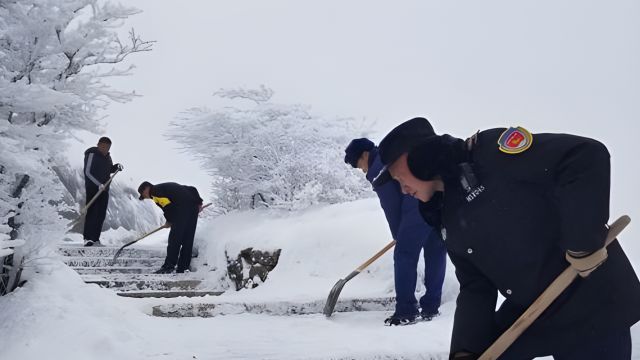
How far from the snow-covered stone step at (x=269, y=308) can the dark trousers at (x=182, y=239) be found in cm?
274

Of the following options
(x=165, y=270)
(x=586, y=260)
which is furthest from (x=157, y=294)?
(x=586, y=260)

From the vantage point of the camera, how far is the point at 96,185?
8.16 meters

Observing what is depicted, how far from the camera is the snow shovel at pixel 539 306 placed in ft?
5.52

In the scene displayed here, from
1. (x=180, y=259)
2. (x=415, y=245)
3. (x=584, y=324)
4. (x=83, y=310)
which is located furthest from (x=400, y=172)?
(x=180, y=259)

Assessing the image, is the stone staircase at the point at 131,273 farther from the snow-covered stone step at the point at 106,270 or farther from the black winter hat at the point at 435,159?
the black winter hat at the point at 435,159

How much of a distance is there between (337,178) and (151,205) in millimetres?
9481

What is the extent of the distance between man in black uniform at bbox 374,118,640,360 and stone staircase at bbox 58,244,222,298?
15.1 feet

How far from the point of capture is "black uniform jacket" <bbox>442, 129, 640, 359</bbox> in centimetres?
157

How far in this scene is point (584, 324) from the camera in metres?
1.68

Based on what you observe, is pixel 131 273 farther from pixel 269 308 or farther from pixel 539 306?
pixel 539 306

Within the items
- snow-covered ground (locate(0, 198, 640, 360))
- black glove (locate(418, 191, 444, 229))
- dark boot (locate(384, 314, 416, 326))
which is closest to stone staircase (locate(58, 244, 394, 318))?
snow-covered ground (locate(0, 198, 640, 360))

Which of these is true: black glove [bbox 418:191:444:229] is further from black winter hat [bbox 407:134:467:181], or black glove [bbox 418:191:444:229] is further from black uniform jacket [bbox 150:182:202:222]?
black uniform jacket [bbox 150:182:202:222]

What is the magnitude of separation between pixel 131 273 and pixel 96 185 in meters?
1.83

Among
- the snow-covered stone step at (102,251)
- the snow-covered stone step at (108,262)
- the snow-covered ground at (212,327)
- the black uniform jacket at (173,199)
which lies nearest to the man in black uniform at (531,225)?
the snow-covered ground at (212,327)
